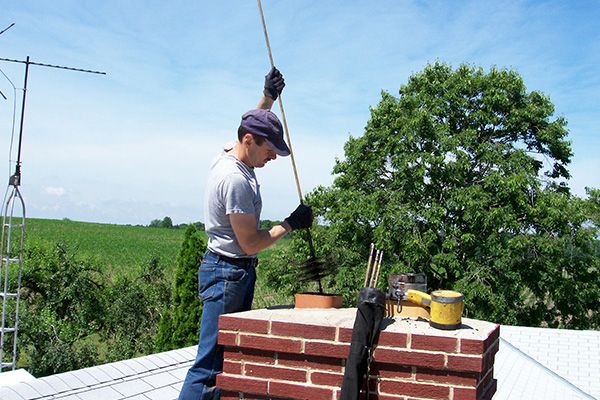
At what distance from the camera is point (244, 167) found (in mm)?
2875

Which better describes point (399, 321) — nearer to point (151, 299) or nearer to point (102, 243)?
point (151, 299)

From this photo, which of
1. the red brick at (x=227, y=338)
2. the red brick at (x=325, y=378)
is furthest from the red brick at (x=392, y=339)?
the red brick at (x=227, y=338)

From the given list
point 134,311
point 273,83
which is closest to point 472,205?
point 134,311

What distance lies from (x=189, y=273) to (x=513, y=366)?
7.06m

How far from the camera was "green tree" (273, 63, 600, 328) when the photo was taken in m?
16.0

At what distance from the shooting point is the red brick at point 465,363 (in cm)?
220

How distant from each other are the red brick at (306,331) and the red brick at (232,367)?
24 cm

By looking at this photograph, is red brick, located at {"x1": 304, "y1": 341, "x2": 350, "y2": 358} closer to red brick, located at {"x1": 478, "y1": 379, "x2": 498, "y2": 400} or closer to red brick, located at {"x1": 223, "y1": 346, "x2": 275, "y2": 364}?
red brick, located at {"x1": 223, "y1": 346, "x2": 275, "y2": 364}

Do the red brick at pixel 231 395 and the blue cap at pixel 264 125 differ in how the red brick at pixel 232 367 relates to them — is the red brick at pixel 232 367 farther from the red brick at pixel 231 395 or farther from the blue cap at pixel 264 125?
the blue cap at pixel 264 125

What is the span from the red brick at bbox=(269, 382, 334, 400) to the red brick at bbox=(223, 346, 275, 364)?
0.33 feet

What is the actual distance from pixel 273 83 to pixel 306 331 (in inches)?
64.3

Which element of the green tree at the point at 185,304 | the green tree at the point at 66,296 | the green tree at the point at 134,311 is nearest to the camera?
the green tree at the point at 185,304

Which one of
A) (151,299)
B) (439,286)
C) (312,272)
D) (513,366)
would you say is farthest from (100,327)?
(312,272)

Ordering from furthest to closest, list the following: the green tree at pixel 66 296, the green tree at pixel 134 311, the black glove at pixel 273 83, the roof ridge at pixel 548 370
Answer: the green tree at pixel 134 311 → the green tree at pixel 66 296 → the roof ridge at pixel 548 370 → the black glove at pixel 273 83
